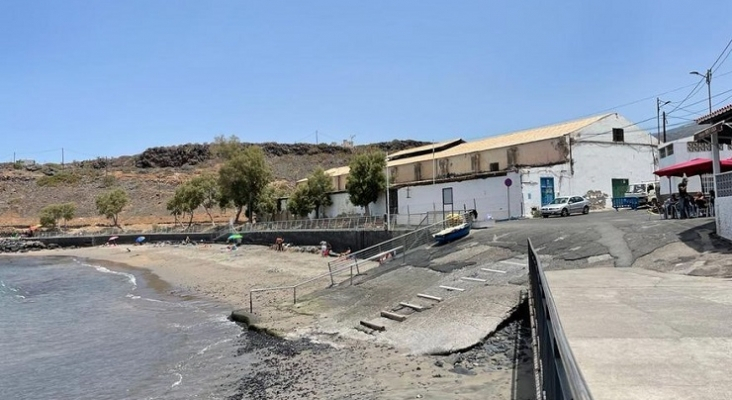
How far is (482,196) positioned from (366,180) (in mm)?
13231

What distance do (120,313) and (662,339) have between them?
2081 centimetres

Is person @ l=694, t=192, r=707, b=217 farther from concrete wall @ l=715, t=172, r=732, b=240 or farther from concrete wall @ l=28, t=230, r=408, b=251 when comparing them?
concrete wall @ l=28, t=230, r=408, b=251

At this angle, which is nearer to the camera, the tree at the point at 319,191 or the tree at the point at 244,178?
the tree at the point at 319,191

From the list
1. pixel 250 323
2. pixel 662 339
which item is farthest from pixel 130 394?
pixel 662 339

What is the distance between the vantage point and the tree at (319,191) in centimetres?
5819

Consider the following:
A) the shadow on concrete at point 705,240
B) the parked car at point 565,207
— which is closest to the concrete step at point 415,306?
the shadow on concrete at point 705,240

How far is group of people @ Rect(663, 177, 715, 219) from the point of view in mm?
21312

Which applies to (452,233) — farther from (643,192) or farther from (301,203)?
(301,203)

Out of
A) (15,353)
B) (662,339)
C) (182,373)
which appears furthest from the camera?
(15,353)

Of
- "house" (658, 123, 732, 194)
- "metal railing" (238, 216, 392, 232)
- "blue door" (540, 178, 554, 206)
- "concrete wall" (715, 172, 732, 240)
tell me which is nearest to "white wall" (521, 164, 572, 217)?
"blue door" (540, 178, 554, 206)

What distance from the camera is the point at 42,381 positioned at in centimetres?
1285

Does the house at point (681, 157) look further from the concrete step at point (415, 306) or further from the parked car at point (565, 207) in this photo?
the concrete step at point (415, 306)

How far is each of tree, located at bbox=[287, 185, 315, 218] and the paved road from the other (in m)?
46.4

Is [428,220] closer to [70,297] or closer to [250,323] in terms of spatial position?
[250,323]
